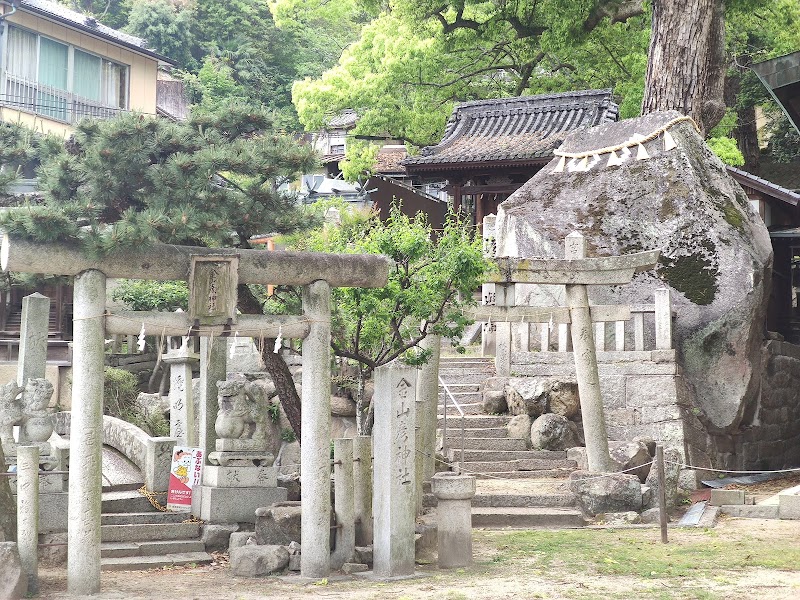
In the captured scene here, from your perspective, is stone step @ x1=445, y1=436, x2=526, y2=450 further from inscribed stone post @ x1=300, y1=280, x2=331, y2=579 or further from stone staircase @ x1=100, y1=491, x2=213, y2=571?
inscribed stone post @ x1=300, y1=280, x2=331, y2=579

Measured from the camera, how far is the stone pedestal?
40.9 feet

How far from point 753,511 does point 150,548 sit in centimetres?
869

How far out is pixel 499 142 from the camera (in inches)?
1171

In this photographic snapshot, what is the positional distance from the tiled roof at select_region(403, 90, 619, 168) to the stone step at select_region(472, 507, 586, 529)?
13828mm

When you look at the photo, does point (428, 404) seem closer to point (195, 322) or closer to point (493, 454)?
point (493, 454)

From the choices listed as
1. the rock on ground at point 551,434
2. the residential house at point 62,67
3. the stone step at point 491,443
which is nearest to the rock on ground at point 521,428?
the rock on ground at point 551,434

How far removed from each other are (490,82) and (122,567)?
25.6 metres

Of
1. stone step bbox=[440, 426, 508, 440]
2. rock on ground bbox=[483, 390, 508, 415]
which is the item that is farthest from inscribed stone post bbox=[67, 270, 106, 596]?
rock on ground bbox=[483, 390, 508, 415]

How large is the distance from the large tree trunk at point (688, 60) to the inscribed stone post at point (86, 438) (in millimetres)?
15585

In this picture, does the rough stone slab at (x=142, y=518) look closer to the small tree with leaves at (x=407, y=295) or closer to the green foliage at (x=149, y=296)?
the small tree with leaves at (x=407, y=295)

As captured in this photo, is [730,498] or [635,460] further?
[635,460]

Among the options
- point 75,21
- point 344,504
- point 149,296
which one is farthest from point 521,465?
point 75,21

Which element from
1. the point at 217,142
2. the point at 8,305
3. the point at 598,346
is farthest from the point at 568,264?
the point at 8,305

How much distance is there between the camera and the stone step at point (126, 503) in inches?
545
